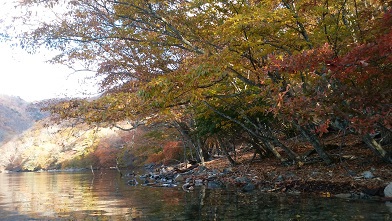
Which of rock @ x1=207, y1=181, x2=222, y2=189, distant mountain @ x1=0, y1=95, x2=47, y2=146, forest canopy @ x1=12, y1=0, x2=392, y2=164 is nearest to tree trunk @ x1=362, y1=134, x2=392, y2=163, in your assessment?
forest canopy @ x1=12, y1=0, x2=392, y2=164

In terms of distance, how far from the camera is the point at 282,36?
998 cm

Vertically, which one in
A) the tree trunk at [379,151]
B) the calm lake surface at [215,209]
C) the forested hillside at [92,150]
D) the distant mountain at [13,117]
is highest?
the distant mountain at [13,117]

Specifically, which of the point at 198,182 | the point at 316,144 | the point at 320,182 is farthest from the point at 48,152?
the point at 320,182

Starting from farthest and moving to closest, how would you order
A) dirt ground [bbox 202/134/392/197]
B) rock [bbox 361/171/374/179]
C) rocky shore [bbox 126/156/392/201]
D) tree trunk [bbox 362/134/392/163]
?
tree trunk [bbox 362/134/392/163] → rock [bbox 361/171/374/179] → dirt ground [bbox 202/134/392/197] → rocky shore [bbox 126/156/392/201]

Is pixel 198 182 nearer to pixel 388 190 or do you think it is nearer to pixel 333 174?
pixel 333 174

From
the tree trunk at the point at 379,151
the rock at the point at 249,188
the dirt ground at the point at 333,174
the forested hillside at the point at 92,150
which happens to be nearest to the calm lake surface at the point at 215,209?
the rock at the point at 249,188

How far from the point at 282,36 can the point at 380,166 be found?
4960mm

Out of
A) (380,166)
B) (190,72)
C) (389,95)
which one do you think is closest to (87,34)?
(190,72)

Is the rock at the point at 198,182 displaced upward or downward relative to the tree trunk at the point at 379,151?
downward

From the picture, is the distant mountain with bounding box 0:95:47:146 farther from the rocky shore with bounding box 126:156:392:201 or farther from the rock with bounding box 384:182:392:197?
the rock with bounding box 384:182:392:197

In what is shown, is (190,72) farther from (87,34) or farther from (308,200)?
(87,34)

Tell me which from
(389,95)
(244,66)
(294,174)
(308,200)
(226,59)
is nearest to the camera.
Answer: (389,95)

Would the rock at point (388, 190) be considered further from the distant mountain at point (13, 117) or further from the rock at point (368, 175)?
the distant mountain at point (13, 117)

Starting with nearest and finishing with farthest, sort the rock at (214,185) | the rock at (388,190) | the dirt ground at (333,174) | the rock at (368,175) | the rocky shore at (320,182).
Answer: the rock at (388,190), the rocky shore at (320,182), the dirt ground at (333,174), the rock at (368,175), the rock at (214,185)
